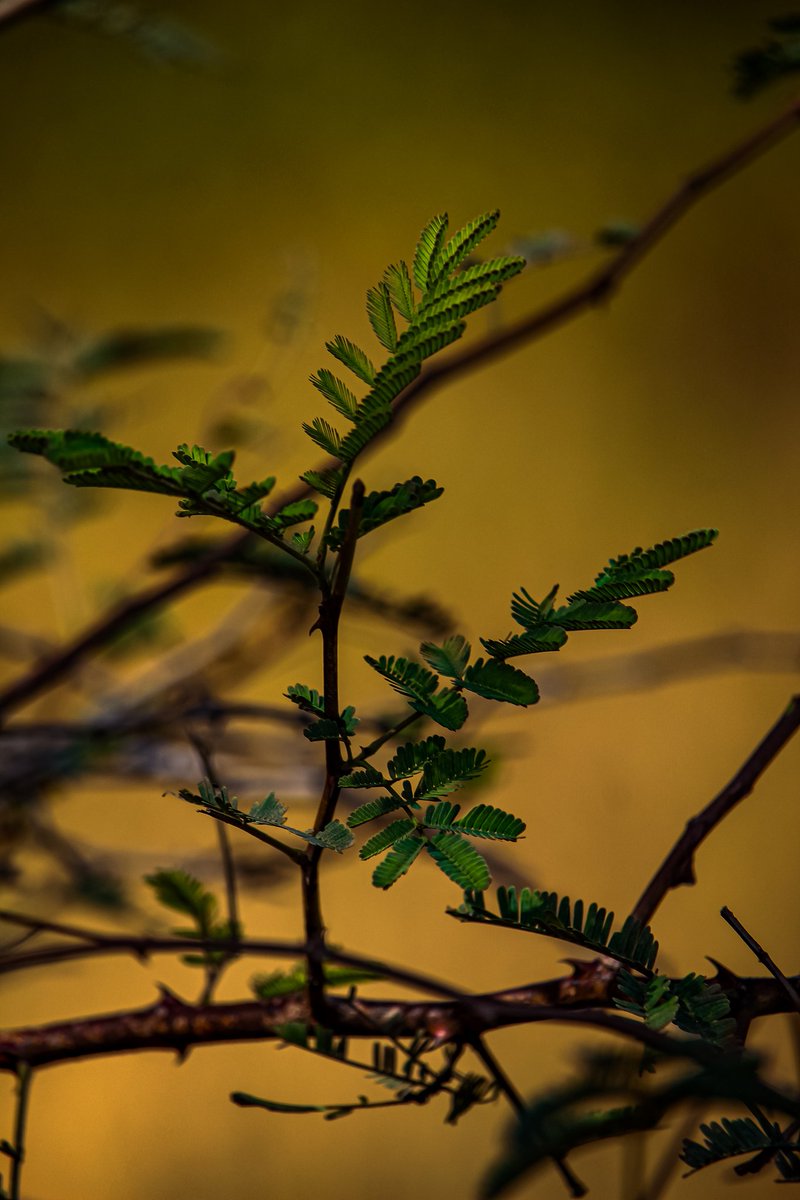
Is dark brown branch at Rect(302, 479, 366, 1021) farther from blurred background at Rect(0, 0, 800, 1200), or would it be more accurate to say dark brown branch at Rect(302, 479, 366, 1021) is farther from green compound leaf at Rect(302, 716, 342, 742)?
blurred background at Rect(0, 0, 800, 1200)

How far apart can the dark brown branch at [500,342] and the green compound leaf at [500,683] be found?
135 millimetres

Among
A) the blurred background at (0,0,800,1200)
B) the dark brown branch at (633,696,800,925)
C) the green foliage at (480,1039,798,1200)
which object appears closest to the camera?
the green foliage at (480,1039,798,1200)

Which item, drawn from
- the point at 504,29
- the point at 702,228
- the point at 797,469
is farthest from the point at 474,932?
the point at 504,29

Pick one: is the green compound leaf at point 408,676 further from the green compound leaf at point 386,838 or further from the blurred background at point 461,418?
the blurred background at point 461,418

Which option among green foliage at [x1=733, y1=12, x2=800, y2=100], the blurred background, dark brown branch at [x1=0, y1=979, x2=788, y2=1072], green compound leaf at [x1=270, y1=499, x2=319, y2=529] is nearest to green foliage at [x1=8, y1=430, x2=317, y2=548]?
green compound leaf at [x1=270, y1=499, x2=319, y2=529]

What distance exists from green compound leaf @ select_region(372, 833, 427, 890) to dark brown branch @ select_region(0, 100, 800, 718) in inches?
5.9

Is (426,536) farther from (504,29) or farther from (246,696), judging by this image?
(504,29)

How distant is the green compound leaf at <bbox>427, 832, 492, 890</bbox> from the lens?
19cm

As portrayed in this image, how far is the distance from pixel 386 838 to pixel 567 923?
42 mm

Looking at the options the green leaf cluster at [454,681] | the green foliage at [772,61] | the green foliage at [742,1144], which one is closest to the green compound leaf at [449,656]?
the green leaf cluster at [454,681]

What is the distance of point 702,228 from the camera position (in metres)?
1.26

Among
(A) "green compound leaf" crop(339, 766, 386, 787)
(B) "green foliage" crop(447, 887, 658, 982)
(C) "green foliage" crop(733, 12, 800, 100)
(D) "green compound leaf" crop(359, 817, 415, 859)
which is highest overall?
(C) "green foliage" crop(733, 12, 800, 100)

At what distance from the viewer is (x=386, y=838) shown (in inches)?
8.2

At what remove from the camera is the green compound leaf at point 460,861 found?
192mm
